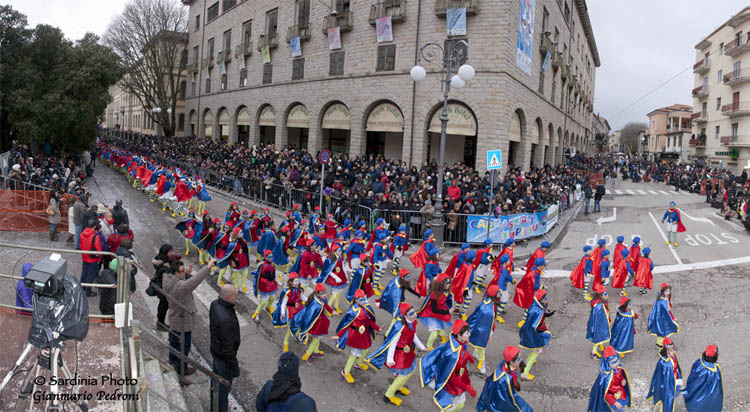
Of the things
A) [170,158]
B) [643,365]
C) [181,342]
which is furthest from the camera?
[170,158]

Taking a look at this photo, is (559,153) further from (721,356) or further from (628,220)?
(721,356)

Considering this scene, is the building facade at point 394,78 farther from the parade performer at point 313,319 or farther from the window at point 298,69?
the parade performer at point 313,319

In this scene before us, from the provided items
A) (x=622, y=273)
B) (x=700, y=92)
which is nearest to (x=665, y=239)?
(x=622, y=273)

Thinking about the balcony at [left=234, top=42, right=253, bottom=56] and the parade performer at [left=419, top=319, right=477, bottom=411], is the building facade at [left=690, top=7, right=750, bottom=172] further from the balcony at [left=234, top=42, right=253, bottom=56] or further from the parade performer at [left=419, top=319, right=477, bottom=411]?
the parade performer at [left=419, top=319, right=477, bottom=411]

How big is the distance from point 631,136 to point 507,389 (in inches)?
5391

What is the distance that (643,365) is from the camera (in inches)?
294

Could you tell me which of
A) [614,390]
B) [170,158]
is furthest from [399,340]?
[170,158]

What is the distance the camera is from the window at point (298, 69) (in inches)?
1171

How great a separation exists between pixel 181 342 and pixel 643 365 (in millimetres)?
6980

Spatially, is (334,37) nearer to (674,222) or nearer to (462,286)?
(674,222)

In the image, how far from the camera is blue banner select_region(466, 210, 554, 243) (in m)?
14.8

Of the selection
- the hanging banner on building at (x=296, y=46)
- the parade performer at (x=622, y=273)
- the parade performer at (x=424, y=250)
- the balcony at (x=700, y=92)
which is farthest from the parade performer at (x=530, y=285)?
the balcony at (x=700, y=92)

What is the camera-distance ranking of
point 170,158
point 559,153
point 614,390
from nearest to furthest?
1. point 614,390
2. point 170,158
3. point 559,153

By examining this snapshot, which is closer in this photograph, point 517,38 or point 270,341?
point 270,341
